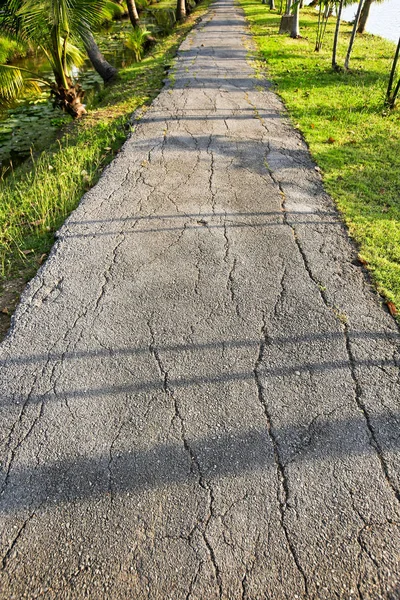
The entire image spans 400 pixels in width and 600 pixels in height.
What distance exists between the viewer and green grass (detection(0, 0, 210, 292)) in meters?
3.96

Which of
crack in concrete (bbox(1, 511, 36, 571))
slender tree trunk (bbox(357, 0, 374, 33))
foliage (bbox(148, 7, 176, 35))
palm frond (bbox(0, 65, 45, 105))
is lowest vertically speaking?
foliage (bbox(148, 7, 176, 35))

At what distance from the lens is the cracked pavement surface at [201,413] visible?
5.89 feet

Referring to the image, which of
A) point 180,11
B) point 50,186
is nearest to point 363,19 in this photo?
point 180,11

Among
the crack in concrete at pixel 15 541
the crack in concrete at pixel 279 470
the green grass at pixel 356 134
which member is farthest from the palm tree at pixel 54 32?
the crack in concrete at pixel 15 541

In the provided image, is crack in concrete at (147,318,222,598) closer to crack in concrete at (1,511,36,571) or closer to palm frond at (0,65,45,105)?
crack in concrete at (1,511,36,571)

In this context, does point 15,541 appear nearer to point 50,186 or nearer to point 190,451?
point 190,451

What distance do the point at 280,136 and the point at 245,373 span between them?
4.83m

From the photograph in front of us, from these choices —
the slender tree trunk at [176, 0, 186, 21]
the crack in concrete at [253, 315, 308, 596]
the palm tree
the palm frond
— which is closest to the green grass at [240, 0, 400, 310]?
the crack in concrete at [253, 315, 308, 596]

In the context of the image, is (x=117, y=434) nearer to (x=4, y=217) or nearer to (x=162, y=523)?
(x=162, y=523)

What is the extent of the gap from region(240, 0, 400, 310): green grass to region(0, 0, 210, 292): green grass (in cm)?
309

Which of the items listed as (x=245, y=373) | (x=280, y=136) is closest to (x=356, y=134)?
(x=280, y=136)

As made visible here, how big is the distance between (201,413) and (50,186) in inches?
147

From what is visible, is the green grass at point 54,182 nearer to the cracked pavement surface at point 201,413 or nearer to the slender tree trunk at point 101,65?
the cracked pavement surface at point 201,413

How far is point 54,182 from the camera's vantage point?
16.6 ft
